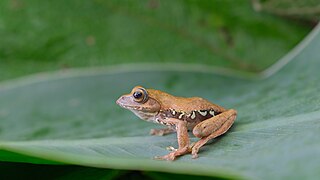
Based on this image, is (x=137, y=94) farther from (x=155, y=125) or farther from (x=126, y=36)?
(x=126, y=36)

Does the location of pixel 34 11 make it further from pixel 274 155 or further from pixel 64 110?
pixel 274 155

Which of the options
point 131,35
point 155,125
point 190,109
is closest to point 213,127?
point 190,109

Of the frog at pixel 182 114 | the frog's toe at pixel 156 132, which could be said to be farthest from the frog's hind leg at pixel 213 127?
the frog's toe at pixel 156 132

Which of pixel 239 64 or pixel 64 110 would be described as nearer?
pixel 64 110

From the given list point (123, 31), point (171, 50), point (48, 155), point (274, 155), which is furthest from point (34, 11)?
point (274, 155)

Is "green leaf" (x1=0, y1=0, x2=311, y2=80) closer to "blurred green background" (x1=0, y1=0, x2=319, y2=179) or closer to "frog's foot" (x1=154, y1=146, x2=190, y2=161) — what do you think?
"blurred green background" (x1=0, y1=0, x2=319, y2=179)

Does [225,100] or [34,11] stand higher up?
[34,11]

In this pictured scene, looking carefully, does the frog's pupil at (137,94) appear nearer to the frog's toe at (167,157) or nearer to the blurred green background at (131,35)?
the frog's toe at (167,157)
